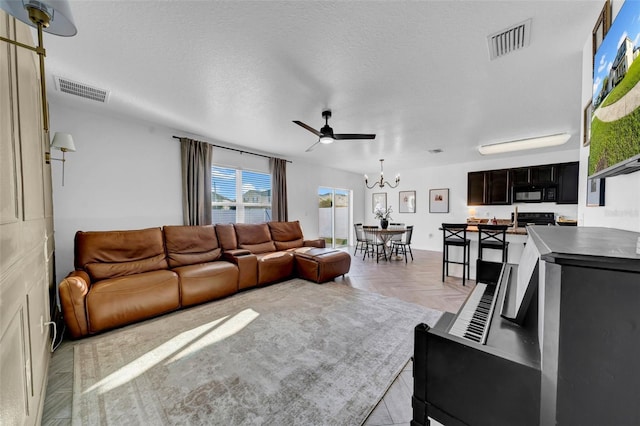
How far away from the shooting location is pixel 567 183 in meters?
5.16

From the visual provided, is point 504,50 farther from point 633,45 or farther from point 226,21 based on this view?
point 226,21

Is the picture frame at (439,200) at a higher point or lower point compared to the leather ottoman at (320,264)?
higher

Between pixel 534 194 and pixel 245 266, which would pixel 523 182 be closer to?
pixel 534 194

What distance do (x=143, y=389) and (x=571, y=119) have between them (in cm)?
563

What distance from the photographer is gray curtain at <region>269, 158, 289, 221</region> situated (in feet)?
17.6

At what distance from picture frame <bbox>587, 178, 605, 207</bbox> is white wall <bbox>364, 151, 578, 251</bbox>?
5.02m

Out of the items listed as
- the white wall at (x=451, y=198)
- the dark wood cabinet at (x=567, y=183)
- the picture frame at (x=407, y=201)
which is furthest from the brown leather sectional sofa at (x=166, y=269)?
the dark wood cabinet at (x=567, y=183)

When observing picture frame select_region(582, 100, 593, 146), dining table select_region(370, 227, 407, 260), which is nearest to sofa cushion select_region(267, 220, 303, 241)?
dining table select_region(370, 227, 407, 260)

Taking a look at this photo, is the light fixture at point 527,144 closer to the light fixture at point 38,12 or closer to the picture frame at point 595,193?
the picture frame at point 595,193

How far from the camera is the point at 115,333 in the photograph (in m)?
2.40

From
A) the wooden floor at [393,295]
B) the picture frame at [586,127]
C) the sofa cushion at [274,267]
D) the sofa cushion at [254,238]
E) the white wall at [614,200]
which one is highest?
the picture frame at [586,127]

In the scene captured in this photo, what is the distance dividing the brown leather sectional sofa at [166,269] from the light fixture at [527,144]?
12.0 ft

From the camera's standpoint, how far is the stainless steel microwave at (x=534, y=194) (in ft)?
17.5

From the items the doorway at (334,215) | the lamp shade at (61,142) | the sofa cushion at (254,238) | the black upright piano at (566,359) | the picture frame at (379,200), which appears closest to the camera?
the black upright piano at (566,359)
